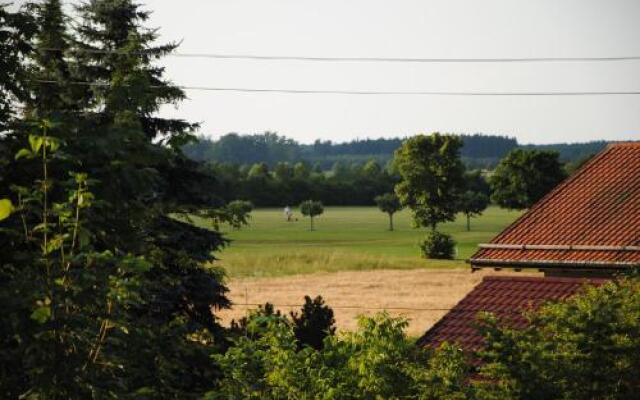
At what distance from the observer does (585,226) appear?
19.8m

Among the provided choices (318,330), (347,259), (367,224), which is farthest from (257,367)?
(367,224)

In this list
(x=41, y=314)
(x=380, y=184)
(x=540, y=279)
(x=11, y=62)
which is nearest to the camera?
(x=41, y=314)

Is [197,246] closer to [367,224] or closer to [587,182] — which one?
Answer: [587,182]

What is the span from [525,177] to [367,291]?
46.2 m

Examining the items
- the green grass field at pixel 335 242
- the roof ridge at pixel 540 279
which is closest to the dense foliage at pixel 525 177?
the green grass field at pixel 335 242

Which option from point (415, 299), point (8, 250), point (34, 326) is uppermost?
point (8, 250)

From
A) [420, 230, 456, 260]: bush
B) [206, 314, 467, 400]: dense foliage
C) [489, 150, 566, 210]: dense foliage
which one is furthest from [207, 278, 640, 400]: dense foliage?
[489, 150, 566, 210]: dense foliage

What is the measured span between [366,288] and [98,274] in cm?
4695

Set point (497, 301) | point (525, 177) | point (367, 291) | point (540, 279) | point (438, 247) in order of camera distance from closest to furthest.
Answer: point (497, 301)
point (540, 279)
point (367, 291)
point (438, 247)
point (525, 177)


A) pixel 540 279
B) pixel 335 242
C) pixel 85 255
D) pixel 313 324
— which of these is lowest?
pixel 335 242

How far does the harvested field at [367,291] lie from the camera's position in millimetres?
40156

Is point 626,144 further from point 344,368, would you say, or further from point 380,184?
point 380,184

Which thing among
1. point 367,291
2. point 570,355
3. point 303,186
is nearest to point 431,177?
point 367,291

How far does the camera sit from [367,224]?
120 m
